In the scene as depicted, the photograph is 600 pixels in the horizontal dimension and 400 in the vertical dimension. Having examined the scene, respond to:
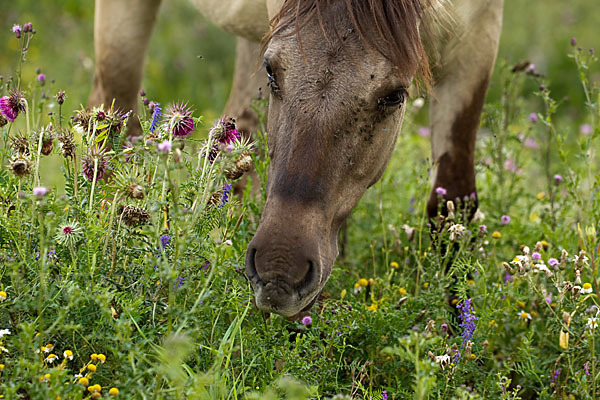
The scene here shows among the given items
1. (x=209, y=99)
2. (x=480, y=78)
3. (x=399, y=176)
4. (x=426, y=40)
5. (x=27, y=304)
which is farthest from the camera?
(x=209, y=99)

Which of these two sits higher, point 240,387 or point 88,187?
point 88,187

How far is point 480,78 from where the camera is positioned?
340 cm

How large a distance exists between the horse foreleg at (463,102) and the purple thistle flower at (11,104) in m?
1.94

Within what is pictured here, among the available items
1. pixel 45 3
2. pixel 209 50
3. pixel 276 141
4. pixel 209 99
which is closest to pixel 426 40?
pixel 276 141

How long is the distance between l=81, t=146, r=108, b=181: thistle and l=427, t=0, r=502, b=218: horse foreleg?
178 cm

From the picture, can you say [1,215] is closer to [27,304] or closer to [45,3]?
[27,304]

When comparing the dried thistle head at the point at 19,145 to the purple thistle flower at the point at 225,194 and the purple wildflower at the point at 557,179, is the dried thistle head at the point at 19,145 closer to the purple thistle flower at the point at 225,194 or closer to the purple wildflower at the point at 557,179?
the purple thistle flower at the point at 225,194

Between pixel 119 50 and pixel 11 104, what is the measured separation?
2.04 meters

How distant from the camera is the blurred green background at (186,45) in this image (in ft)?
24.2

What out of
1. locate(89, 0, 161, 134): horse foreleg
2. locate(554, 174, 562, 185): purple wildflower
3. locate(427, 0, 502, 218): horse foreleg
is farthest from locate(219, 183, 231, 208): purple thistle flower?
locate(89, 0, 161, 134): horse foreleg

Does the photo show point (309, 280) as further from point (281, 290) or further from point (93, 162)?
point (93, 162)

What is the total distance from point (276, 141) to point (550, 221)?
182 centimetres

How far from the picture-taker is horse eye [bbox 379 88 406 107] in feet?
7.85

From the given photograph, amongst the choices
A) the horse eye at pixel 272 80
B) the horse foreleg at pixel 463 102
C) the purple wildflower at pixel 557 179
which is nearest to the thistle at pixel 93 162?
the horse eye at pixel 272 80
